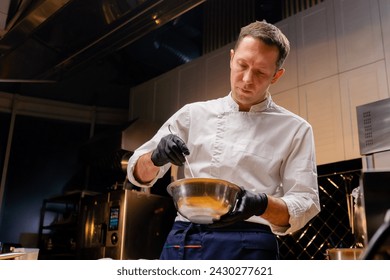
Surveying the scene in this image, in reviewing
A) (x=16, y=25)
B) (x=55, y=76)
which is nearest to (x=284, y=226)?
(x=16, y=25)

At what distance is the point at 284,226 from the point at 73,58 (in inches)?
59.7

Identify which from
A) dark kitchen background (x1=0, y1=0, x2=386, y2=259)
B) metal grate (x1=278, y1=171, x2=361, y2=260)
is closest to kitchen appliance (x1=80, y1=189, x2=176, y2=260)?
dark kitchen background (x1=0, y1=0, x2=386, y2=259)

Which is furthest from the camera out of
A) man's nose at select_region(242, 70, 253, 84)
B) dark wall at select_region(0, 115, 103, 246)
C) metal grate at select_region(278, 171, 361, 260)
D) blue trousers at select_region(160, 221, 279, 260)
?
dark wall at select_region(0, 115, 103, 246)

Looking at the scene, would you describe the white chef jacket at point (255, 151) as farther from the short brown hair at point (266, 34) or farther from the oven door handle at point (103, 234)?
the oven door handle at point (103, 234)

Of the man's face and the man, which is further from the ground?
the man's face

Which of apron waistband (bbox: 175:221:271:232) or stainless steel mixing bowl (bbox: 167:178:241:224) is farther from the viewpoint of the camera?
apron waistband (bbox: 175:221:271:232)

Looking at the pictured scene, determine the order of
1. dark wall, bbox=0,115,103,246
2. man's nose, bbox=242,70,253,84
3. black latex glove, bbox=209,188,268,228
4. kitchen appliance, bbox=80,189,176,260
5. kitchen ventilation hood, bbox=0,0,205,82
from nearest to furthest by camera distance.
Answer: black latex glove, bbox=209,188,268,228
man's nose, bbox=242,70,253,84
kitchen ventilation hood, bbox=0,0,205,82
kitchen appliance, bbox=80,189,176,260
dark wall, bbox=0,115,103,246

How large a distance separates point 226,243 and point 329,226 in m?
1.45

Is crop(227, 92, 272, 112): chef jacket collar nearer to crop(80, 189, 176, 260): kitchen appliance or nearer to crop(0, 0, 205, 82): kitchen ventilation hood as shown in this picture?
crop(0, 0, 205, 82): kitchen ventilation hood

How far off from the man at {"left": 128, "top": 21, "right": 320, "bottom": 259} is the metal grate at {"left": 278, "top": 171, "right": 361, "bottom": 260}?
4.00 feet

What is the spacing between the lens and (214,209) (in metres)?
0.78

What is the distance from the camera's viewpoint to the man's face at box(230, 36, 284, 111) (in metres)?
0.97
